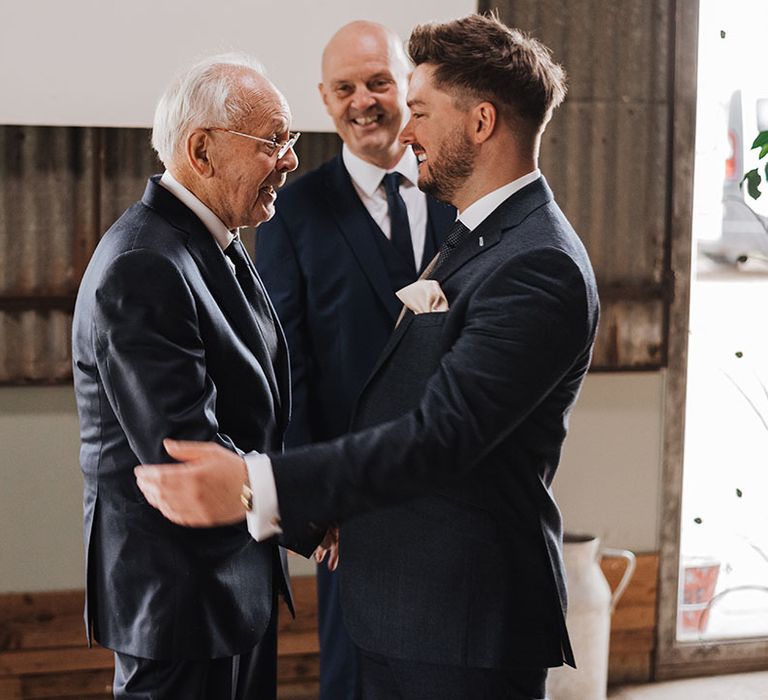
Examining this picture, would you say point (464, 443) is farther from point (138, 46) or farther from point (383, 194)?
point (138, 46)

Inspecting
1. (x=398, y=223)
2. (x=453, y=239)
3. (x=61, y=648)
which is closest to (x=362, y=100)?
(x=398, y=223)

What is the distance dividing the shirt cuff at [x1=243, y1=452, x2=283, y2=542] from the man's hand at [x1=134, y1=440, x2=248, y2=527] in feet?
0.06

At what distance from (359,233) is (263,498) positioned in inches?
53.2

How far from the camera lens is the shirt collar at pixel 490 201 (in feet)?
5.60

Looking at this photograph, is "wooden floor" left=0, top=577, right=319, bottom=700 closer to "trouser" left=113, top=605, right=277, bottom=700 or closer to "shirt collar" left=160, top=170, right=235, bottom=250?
"trouser" left=113, top=605, right=277, bottom=700

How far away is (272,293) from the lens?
2.76 meters

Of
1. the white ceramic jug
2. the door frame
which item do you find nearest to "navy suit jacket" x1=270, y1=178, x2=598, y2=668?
the white ceramic jug

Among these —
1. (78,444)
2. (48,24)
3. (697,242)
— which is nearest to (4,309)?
(78,444)

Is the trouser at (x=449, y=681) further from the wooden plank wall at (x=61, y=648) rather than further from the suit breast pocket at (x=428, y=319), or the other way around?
the wooden plank wall at (x=61, y=648)

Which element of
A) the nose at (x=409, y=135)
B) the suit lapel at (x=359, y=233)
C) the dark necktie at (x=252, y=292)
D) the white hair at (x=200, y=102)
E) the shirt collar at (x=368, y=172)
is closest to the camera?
the nose at (x=409, y=135)

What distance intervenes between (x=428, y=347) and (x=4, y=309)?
200 cm

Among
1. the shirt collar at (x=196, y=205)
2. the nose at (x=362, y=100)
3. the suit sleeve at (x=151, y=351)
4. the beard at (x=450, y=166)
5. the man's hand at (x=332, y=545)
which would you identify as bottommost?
the man's hand at (x=332, y=545)

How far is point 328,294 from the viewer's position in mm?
2762

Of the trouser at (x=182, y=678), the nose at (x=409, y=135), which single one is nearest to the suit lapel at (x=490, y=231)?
the nose at (x=409, y=135)
